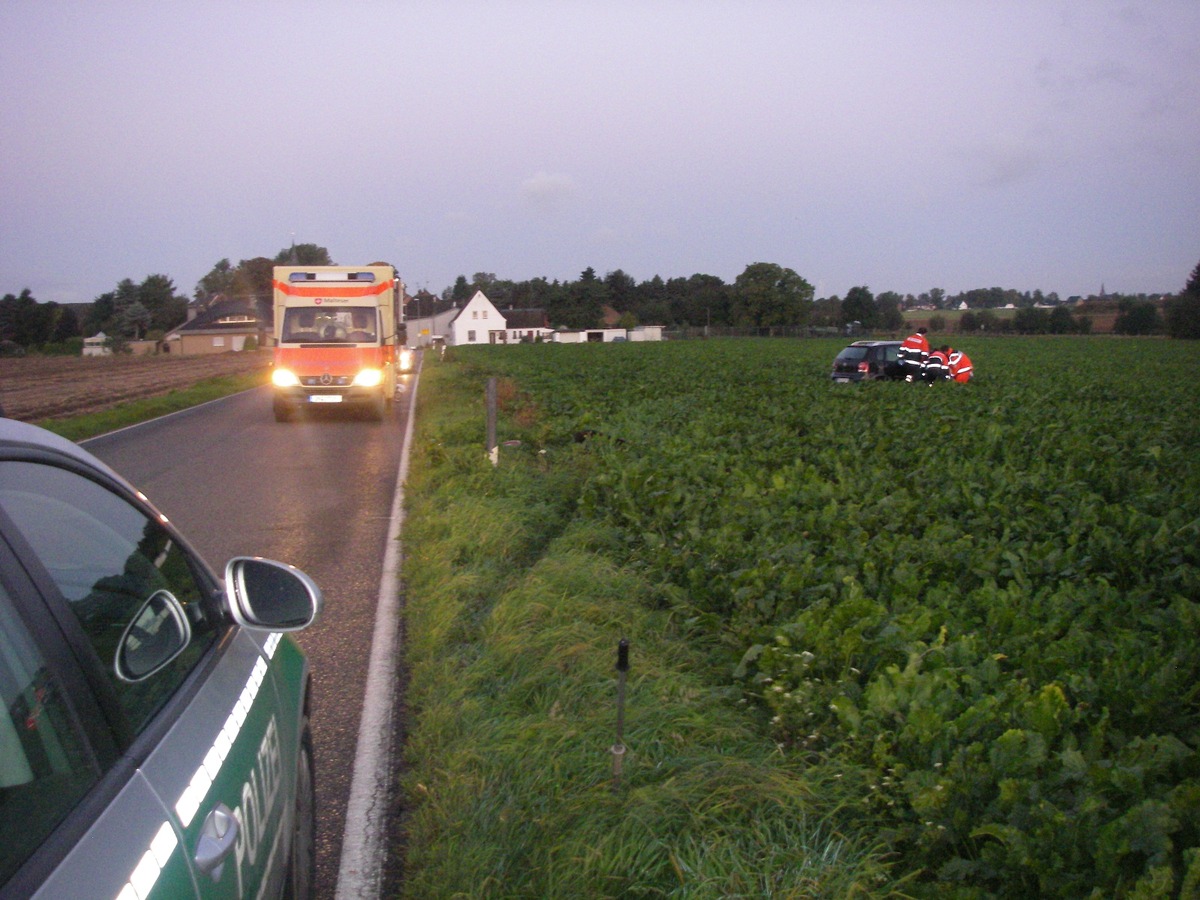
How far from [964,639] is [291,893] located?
270cm

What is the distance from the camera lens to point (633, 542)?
277 inches

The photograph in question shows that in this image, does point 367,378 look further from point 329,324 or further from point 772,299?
point 772,299

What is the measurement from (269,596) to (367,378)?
16257mm

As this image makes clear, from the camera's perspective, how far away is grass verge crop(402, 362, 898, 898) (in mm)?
3066

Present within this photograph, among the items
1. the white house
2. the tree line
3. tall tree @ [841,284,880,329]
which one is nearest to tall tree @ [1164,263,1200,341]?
the tree line

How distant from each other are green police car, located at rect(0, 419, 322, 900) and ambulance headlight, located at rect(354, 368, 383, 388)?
52.3 ft

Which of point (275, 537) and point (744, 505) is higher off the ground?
point (744, 505)

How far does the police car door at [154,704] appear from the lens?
5.04ft

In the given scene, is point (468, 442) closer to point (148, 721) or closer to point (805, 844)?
point (805, 844)

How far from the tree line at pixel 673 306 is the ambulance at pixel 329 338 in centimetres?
4552

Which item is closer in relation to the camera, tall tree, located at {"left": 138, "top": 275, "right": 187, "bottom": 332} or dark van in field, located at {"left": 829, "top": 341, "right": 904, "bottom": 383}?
dark van in field, located at {"left": 829, "top": 341, "right": 904, "bottom": 383}

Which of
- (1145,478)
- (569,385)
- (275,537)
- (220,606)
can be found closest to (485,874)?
(220,606)

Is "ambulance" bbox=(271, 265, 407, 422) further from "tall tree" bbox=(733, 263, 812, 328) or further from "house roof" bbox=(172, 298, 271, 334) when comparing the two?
"tall tree" bbox=(733, 263, 812, 328)

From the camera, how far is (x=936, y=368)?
2342 centimetres
